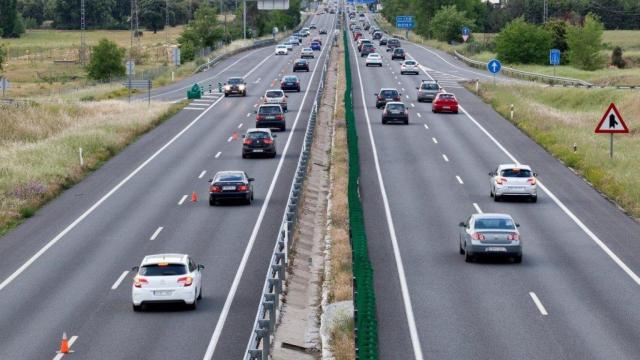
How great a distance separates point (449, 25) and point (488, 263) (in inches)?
5961

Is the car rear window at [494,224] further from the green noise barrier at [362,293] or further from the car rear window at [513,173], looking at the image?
the car rear window at [513,173]

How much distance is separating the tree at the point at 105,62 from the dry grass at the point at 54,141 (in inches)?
1224

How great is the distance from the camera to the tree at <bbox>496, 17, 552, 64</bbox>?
133m

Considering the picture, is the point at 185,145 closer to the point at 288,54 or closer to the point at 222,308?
the point at 222,308

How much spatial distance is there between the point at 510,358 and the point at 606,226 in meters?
18.2

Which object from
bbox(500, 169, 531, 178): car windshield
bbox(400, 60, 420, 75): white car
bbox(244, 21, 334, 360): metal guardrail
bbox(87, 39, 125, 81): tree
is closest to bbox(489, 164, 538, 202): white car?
bbox(500, 169, 531, 178): car windshield

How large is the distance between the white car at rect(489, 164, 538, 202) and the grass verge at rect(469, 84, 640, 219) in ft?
10.7

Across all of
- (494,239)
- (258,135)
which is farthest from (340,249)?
(258,135)

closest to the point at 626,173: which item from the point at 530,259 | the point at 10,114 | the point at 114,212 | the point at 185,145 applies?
the point at 530,259

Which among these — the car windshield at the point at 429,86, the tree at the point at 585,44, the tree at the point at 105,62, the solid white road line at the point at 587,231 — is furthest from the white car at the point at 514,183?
the tree at the point at 585,44

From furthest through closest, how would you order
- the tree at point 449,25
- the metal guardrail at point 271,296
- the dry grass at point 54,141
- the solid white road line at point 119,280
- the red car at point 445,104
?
the tree at point 449,25 → the red car at point 445,104 → the dry grass at point 54,141 → the solid white road line at point 119,280 → the metal guardrail at point 271,296

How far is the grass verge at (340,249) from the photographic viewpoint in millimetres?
24531

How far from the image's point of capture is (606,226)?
41.0 metres

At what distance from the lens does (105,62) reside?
118 m
